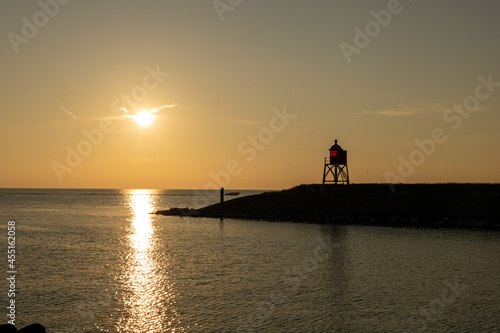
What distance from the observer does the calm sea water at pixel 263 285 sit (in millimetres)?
19359

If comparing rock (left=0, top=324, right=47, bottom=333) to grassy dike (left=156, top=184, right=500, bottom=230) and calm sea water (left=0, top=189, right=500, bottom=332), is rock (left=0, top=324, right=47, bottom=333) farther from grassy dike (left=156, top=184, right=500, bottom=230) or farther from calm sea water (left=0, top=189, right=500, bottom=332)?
grassy dike (left=156, top=184, right=500, bottom=230)

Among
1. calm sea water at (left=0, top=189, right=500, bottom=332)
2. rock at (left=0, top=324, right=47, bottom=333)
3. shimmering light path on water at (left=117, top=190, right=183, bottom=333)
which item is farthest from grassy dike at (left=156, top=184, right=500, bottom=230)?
rock at (left=0, top=324, right=47, bottom=333)

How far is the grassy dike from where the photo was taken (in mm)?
62938

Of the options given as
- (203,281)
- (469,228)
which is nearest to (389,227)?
(469,228)

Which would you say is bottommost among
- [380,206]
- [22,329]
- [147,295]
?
[147,295]

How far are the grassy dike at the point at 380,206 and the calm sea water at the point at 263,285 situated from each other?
47.2 feet

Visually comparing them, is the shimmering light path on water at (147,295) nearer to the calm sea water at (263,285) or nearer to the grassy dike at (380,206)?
the calm sea water at (263,285)

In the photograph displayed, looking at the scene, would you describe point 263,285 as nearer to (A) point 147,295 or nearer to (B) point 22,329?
(A) point 147,295

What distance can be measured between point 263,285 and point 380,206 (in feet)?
161

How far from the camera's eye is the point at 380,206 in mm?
71625

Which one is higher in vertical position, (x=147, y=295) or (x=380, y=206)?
(x=380, y=206)

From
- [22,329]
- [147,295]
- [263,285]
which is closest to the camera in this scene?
[22,329]

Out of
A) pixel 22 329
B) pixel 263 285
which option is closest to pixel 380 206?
pixel 263 285

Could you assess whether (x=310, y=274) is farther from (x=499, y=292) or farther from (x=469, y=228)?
(x=469, y=228)
